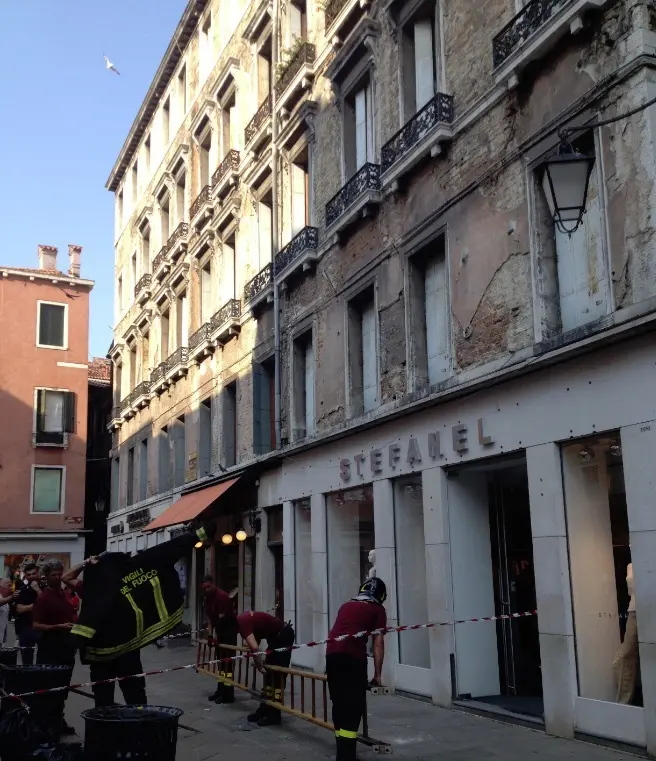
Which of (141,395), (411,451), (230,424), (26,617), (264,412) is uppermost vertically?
(141,395)

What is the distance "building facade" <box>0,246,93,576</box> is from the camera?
36.7 metres

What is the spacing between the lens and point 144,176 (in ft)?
105

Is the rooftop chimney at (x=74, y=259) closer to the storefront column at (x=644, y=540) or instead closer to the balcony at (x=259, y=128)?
the balcony at (x=259, y=128)

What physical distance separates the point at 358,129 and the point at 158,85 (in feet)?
51.2

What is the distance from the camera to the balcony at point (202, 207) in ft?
77.5

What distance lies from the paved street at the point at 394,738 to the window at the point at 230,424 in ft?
31.2

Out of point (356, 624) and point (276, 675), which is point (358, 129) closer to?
point (276, 675)

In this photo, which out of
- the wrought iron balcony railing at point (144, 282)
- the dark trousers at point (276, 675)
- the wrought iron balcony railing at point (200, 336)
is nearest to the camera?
the dark trousers at point (276, 675)

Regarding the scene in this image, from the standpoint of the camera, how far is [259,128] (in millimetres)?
20281

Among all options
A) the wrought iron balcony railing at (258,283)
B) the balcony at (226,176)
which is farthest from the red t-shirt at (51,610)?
the balcony at (226,176)

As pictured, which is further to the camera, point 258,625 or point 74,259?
point 74,259

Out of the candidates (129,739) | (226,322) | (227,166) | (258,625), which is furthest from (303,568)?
(129,739)

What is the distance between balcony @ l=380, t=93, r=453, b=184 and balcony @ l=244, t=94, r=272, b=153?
241 inches

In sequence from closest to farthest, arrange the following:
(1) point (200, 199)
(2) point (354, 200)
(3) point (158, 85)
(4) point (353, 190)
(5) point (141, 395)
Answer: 1. (2) point (354, 200)
2. (4) point (353, 190)
3. (1) point (200, 199)
4. (3) point (158, 85)
5. (5) point (141, 395)
